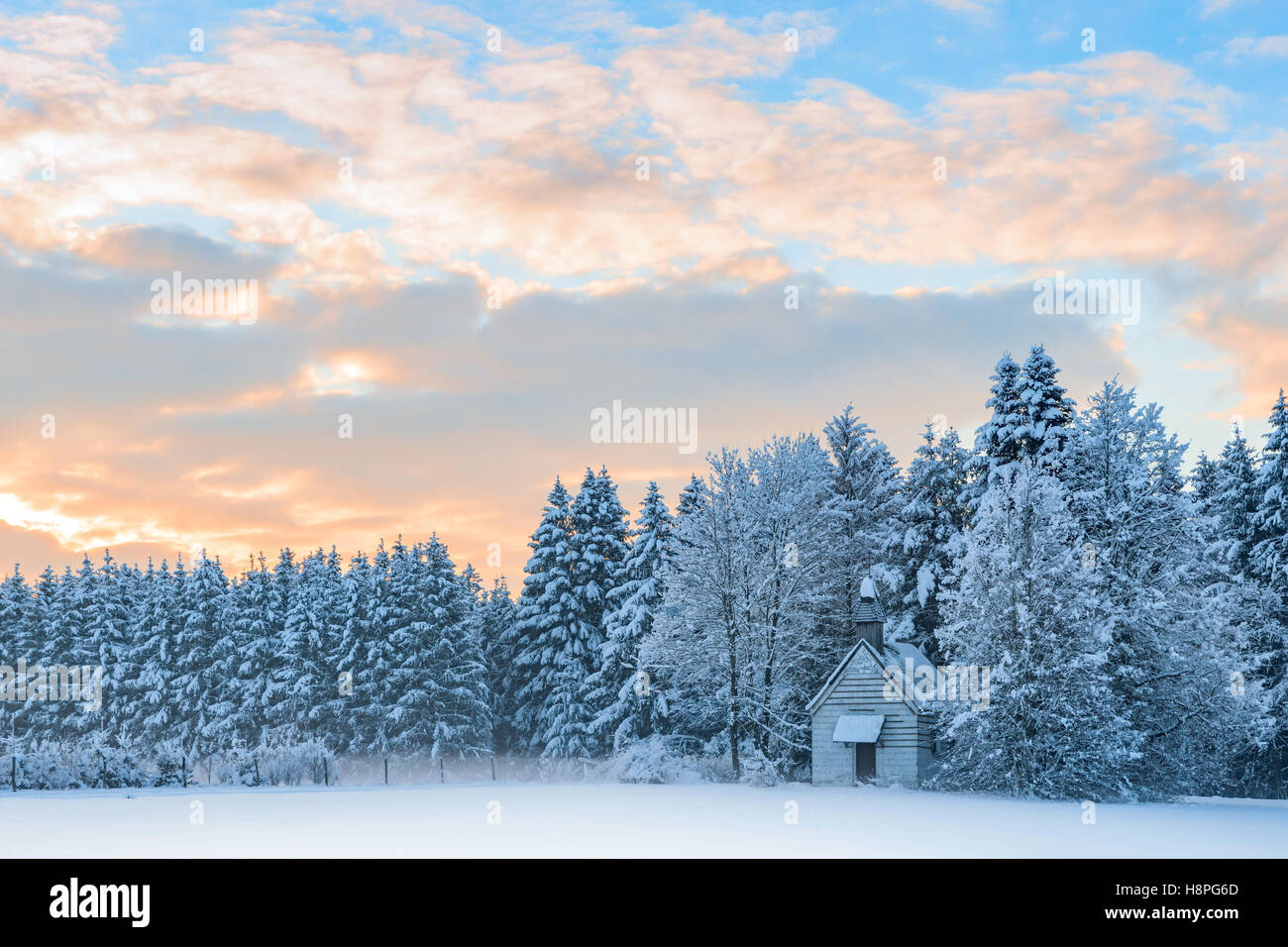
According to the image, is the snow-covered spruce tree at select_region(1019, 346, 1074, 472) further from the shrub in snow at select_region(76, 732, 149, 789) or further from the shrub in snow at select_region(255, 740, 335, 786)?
the shrub in snow at select_region(76, 732, 149, 789)

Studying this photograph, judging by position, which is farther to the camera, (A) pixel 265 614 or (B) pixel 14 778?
(A) pixel 265 614

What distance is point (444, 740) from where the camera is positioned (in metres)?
69.4

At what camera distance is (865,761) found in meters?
48.2

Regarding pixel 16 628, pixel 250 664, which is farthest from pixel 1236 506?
pixel 16 628

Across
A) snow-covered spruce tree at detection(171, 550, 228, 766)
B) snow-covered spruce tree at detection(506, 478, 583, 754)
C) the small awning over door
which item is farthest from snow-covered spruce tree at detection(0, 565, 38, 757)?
the small awning over door

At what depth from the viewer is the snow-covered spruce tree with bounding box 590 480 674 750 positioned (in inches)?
2480

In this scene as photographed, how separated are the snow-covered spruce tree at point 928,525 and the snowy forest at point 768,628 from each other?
158 millimetres

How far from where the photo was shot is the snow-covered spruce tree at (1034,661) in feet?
130

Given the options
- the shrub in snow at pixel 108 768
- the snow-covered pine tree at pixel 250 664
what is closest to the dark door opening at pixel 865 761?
the shrub in snow at pixel 108 768

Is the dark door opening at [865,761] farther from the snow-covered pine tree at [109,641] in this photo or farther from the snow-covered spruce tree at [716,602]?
the snow-covered pine tree at [109,641]

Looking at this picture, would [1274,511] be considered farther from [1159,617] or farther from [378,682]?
[378,682]
